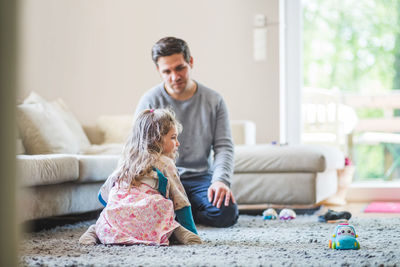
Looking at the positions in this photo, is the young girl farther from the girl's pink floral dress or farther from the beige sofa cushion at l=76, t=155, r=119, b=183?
the beige sofa cushion at l=76, t=155, r=119, b=183

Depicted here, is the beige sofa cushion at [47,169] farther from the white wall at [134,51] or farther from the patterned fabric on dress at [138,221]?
the white wall at [134,51]

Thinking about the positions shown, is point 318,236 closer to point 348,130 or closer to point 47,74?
point 348,130

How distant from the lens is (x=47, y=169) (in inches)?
92.4

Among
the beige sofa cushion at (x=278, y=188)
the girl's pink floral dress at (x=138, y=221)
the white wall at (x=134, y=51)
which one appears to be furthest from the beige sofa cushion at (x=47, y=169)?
the white wall at (x=134, y=51)

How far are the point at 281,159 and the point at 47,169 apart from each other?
1.30 metres

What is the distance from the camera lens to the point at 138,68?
169 inches

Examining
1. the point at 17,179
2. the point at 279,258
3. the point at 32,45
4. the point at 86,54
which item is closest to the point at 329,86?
the point at 86,54

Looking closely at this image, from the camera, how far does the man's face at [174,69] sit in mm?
2430

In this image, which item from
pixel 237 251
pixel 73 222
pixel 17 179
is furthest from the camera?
pixel 73 222

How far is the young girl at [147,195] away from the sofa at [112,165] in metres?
0.47

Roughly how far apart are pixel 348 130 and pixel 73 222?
2.30 meters

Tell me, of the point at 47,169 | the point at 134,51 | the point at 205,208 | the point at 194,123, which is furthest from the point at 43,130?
the point at 134,51

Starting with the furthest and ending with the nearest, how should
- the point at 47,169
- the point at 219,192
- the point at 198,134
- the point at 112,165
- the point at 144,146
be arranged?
the point at 112,165, the point at 198,134, the point at 47,169, the point at 219,192, the point at 144,146

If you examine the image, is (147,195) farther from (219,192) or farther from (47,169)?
(47,169)
